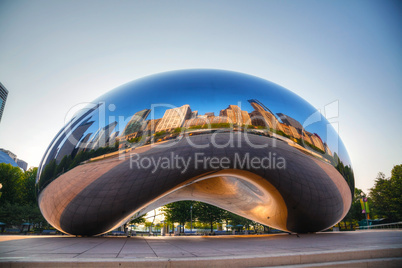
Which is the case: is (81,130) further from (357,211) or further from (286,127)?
(357,211)

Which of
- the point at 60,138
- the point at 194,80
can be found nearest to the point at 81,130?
A: the point at 60,138

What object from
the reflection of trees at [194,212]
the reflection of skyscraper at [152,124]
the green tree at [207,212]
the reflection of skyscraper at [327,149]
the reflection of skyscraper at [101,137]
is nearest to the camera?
the reflection of skyscraper at [152,124]

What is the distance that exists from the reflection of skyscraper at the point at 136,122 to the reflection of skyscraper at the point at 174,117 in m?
0.51

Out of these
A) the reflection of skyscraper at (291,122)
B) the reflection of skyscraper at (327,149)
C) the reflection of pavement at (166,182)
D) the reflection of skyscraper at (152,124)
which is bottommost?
the reflection of pavement at (166,182)

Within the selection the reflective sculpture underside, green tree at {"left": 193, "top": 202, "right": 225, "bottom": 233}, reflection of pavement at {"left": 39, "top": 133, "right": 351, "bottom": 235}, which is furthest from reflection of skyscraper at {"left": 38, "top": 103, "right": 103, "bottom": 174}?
green tree at {"left": 193, "top": 202, "right": 225, "bottom": 233}

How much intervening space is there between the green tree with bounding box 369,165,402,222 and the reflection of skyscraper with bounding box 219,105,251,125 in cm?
4506

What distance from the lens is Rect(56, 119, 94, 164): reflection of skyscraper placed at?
23.1ft

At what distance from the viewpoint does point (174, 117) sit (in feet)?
21.3

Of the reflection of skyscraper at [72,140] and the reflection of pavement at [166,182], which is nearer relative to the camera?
the reflection of pavement at [166,182]

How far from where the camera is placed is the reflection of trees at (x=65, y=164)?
6.60 m

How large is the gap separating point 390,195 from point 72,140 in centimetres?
5080

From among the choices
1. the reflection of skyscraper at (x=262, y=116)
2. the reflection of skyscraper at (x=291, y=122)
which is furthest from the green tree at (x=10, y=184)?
the reflection of skyscraper at (x=291, y=122)

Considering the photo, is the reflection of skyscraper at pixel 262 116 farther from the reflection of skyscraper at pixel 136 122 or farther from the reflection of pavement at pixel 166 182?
the reflection of skyscraper at pixel 136 122

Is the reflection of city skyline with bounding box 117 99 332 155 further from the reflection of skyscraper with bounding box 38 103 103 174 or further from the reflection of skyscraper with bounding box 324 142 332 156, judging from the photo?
the reflection of skyscraper with bounding box 38 103 103 174
